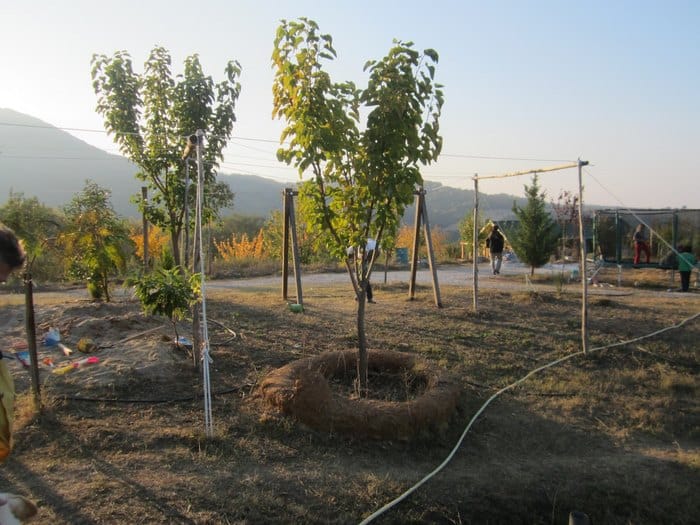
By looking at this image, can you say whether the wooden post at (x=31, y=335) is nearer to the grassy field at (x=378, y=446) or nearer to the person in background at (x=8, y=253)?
the grassy field at (x=378, y=446)

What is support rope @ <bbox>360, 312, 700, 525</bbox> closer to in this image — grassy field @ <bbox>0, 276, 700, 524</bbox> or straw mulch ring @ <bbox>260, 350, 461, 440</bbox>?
grassy field @ <bbox>0, 276, 700, 524</bbox>

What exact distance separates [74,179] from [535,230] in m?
98.8

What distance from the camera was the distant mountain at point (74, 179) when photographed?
77500 millimetres

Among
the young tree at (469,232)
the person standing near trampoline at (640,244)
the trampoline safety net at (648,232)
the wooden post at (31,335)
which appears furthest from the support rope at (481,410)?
the young tree at (469,232)

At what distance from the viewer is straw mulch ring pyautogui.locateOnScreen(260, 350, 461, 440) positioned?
506 cm

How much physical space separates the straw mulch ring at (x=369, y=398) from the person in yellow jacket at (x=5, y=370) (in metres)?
3.11

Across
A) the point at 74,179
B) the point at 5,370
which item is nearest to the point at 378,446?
the point at 5,370

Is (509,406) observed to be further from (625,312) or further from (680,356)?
(625,312)

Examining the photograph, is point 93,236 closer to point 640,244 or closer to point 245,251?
point 245,251

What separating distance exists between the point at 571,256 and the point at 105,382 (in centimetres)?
2267

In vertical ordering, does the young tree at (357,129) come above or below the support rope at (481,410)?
above

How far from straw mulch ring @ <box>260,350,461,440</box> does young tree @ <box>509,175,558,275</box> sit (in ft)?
37.3

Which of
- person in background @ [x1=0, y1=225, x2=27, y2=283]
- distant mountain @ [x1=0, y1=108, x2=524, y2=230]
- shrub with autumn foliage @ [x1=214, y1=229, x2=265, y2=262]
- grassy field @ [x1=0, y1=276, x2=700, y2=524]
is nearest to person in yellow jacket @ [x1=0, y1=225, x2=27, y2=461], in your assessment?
person in background @ [x1=0, y1=225, x2=27, y2=283]

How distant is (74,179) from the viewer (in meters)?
97.8
